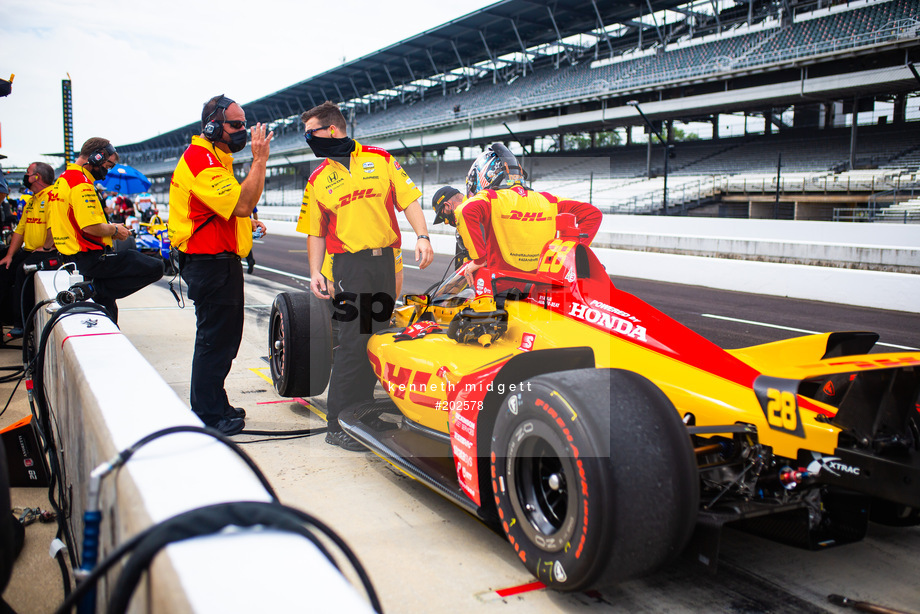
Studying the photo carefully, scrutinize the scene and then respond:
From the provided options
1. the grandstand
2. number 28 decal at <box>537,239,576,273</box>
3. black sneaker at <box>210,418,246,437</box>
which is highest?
the grandstand

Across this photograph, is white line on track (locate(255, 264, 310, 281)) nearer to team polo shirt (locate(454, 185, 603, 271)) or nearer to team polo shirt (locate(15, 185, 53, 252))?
team polo shirt (locate(15, 185, 53, 252))

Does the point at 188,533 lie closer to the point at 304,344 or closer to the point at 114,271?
the point at 304,344

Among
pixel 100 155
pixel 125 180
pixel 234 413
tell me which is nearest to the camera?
pixel 234 413

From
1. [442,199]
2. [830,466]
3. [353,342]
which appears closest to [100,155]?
[442,199]

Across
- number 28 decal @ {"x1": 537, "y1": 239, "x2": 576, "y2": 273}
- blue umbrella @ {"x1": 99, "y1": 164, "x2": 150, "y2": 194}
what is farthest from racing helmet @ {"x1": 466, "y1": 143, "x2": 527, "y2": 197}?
blue umbrella @ {"x1": 99, "y1": 164, "x2": 150, "y2": 194}

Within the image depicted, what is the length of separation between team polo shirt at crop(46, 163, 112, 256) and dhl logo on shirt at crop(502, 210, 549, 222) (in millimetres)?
3504

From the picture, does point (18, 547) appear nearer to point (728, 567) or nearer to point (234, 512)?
point (234, 512)

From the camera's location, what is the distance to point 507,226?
13.8ft

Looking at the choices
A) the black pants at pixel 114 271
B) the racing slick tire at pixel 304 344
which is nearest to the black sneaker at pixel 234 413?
the racing slick tire at pixel 304 344

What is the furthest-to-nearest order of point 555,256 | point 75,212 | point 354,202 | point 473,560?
point 75,212 < point 354,202 < point 555,256 < point 473,560

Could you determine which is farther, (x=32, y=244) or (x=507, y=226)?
(x=32, y=244)

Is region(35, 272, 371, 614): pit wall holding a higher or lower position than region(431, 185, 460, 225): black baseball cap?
lower

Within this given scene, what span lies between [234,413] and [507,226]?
7.17 ft

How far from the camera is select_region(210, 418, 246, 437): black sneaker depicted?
4.12 meters
